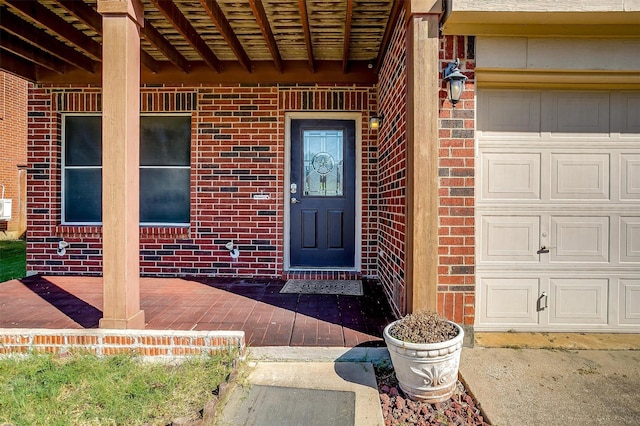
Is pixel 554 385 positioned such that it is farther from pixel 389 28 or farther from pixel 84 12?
pixel 84 12

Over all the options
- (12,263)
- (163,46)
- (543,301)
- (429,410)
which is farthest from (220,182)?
(12,263)

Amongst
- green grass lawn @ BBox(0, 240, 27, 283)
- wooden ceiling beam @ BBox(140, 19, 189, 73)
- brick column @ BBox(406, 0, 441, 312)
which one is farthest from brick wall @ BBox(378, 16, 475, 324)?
green grass lawn @ BBox(0, 240, 27, 283)

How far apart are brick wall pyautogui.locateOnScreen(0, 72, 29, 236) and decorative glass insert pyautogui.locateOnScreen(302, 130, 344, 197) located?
10026 millimetres

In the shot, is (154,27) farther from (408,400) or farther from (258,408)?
(408,400)

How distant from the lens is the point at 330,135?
15.6 feet

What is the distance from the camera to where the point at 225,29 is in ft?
11.7

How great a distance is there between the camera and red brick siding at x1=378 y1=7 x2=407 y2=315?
3.03m

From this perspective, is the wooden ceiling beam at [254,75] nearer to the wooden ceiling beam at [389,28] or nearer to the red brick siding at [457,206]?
the wooden ceiling beam at [389,28]

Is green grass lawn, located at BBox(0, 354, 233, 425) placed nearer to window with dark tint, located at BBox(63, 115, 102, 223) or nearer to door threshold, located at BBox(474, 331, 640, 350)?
door threshold, located at BBox(474, 331, 640, 350)

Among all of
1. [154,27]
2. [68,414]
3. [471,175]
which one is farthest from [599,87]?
[68,414]

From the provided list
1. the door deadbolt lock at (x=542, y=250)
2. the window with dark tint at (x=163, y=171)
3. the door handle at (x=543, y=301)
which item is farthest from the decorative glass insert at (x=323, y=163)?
the door handle at (x=543, y=301)

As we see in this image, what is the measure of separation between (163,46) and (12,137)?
31.2 ft

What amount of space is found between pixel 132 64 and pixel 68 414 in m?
2.27

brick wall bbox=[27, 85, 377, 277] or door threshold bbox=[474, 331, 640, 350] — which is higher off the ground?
brick wall bbox=[27, 85, 377, 277]
